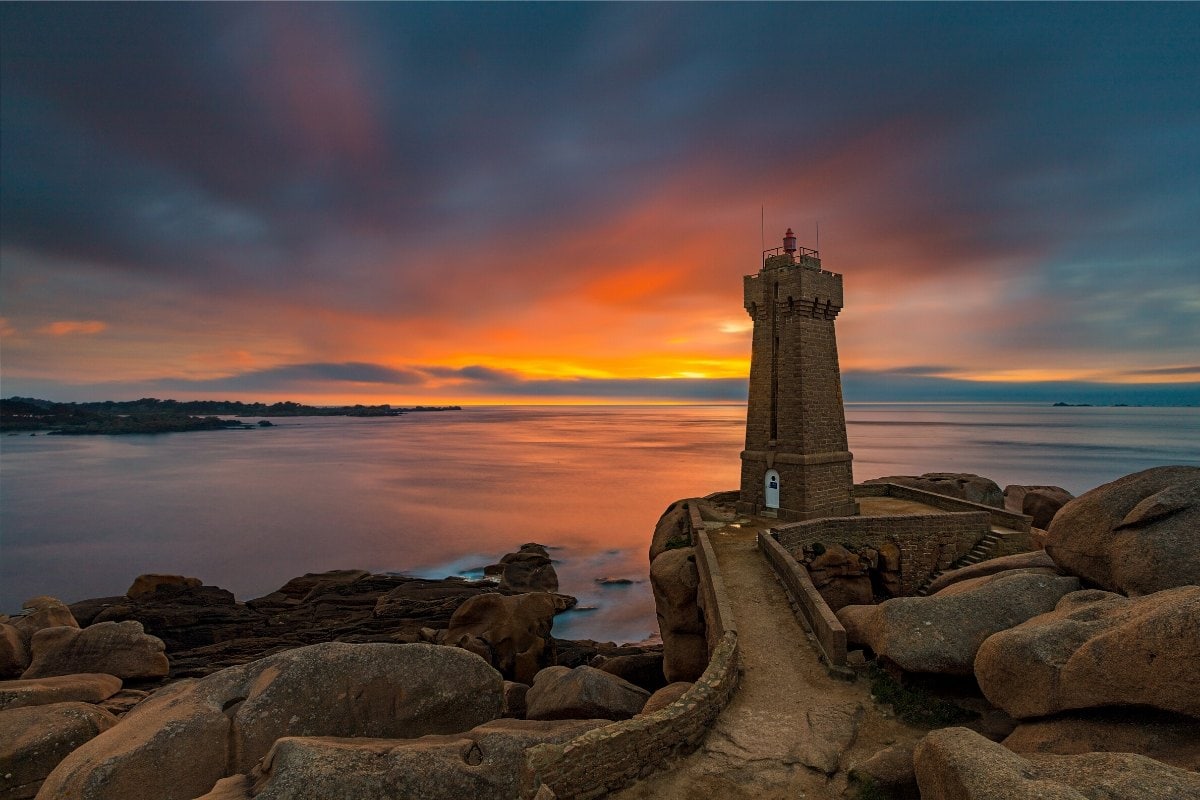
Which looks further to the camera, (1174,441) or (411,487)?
(1174,441)

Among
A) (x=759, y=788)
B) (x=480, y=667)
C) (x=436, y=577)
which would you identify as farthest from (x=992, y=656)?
(x=436, y=577)

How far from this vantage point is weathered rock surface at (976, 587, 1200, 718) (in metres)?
6.29

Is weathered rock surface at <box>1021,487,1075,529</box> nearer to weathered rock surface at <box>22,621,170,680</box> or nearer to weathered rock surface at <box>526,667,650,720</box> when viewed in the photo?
weathered rock surface at <box>526,667,650,720</box>

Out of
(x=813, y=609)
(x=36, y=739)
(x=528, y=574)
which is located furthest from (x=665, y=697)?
(x=528, y=574)

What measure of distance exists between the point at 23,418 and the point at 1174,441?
1062 ft

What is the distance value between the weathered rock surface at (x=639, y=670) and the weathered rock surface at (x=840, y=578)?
6.10 metres

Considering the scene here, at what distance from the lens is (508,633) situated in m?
18.4

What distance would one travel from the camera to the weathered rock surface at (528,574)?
98.1ft

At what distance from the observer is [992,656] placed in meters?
8.16

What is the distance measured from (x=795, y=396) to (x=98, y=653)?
24.8 metres

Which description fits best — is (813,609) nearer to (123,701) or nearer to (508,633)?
(508,633)

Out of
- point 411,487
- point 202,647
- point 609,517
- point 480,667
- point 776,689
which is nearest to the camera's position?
point 776,689

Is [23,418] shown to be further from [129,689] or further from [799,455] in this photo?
[799,455]

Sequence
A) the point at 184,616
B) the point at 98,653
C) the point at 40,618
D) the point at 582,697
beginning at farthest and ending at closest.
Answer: the point at 184,616, the point at 40,618, the point at 98,653, the point at 582,697
